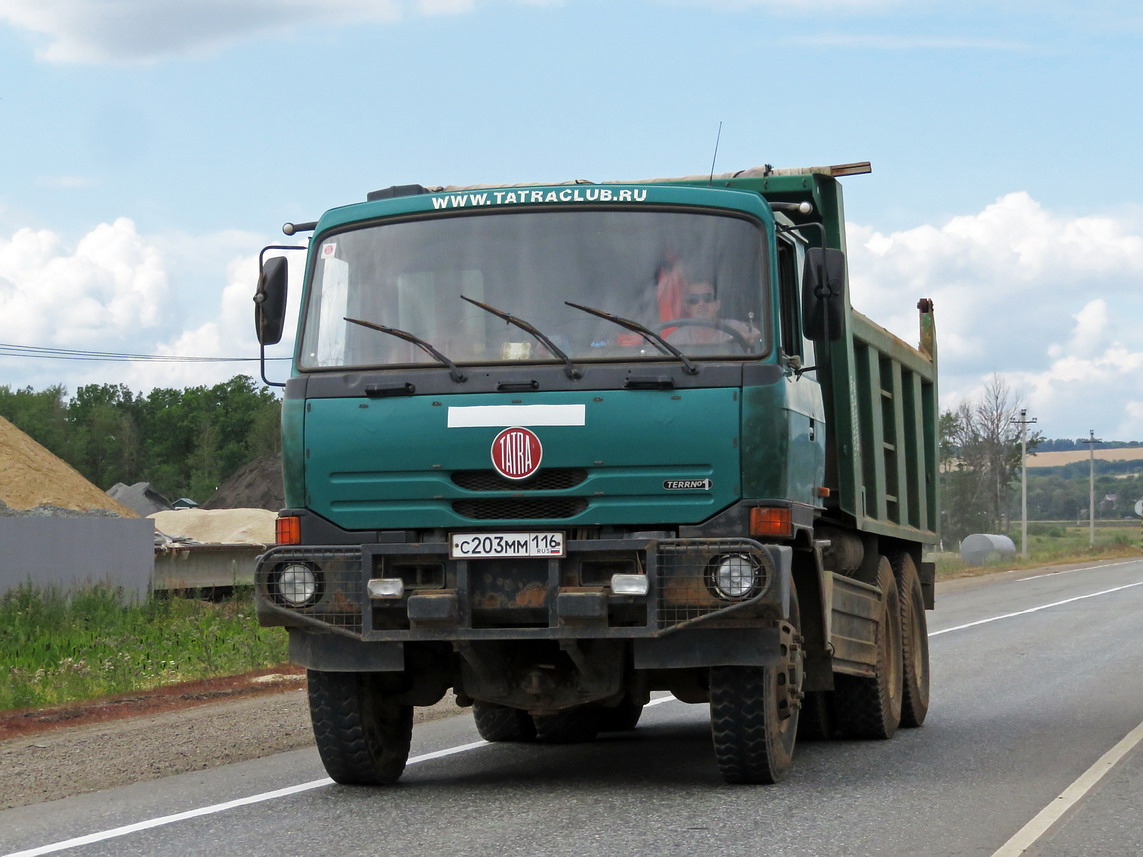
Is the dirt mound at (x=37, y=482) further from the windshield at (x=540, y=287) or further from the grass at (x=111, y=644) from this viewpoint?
the windshield at (x=540, y=287)

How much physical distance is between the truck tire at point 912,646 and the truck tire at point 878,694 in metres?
0.24

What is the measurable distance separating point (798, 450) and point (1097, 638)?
1413 centimetres

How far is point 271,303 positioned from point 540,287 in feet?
4.53

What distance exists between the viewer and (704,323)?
25.0 feet

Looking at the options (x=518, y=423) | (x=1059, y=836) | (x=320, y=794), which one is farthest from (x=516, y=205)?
(x=1059, y=836)

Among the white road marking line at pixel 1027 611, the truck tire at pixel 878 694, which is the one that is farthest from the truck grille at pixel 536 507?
the white road marking line at pixel 1027 611

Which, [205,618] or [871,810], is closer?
[871,810]

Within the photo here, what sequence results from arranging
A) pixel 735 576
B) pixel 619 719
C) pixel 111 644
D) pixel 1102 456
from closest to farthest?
pixel 735 576 < pixel 619 719 < pixel 111 644 < pixel 1102 456

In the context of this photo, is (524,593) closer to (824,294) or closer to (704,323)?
(704,323)

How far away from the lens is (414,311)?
7.85 m

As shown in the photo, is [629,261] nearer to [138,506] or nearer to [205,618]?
[205,618]

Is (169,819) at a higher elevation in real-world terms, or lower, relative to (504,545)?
lower

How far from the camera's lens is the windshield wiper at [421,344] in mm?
7555

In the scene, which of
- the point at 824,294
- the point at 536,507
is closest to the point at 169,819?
the point at 536,507
